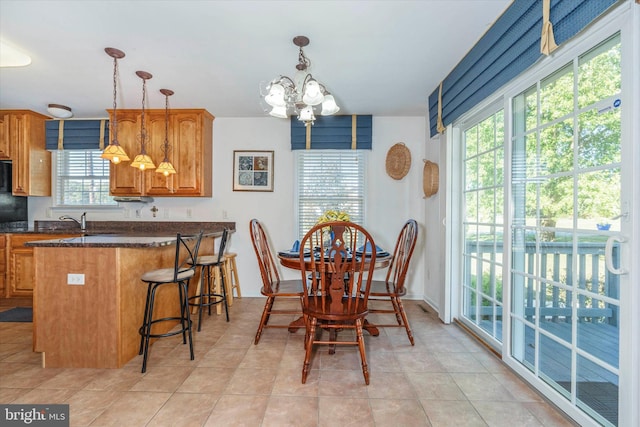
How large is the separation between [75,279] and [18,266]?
2367 millimetres

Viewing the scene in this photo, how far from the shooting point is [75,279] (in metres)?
2.12

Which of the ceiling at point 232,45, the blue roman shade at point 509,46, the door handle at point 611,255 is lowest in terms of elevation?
the door handle at point 611,255

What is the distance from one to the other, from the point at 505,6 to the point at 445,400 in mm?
2349

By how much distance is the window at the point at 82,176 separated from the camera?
4.23m

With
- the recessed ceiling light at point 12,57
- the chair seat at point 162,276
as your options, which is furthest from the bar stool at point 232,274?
the recessed ceiling light at point 12,57

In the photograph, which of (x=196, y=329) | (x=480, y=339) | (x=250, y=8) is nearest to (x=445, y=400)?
(x=480, y=339)

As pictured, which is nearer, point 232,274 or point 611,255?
point 611,255

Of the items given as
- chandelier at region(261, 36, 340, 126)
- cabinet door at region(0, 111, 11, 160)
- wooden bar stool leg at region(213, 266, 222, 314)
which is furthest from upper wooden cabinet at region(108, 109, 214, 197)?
chandelier at region(261, 36, 340, 126)

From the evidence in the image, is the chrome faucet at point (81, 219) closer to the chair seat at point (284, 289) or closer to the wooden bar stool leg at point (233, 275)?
the wooden bar stool leg at point (233, 275)

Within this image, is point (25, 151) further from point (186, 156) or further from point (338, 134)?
point (338, 134)

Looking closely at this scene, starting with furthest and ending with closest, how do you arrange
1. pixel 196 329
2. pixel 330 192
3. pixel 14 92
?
pixel 330 192, pixel 14 92, pixel 196 329

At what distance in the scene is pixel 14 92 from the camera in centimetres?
334

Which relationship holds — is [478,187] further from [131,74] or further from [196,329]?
[131,74]

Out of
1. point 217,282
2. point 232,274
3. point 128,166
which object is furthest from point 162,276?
point 128,166
